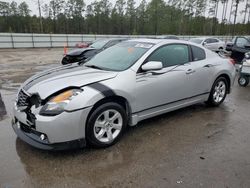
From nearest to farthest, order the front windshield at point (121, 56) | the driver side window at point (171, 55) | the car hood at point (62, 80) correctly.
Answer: the car hood at point (62, 80), the front windshield at point (121, 56), the driver side window at point (171, 55)

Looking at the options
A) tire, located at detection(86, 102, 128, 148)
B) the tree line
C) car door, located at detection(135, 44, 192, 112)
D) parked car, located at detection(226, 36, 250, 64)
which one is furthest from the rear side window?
the tree line

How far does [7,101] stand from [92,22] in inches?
2244

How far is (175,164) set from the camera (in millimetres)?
2824

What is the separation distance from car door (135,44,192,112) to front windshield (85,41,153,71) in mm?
226

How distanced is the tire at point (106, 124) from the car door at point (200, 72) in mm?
1760

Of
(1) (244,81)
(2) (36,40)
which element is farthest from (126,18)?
(1) (244,81)

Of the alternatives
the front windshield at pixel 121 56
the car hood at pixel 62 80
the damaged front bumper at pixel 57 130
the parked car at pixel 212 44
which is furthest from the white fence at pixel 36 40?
the damaged front bumper at pixel 57 130

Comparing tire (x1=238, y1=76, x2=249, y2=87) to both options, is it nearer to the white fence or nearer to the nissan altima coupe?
the nissan altima coupe

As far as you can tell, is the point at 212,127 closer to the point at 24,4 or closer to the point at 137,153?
the point at 137,153

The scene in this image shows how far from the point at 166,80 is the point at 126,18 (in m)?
60.8

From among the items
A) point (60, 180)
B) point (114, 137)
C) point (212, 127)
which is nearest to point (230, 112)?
point (212, 127)

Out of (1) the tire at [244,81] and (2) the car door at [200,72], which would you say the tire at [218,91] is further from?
(1) the tire at [244,81]

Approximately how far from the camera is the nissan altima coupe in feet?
9.00

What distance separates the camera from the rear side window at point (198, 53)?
14.3 ft
